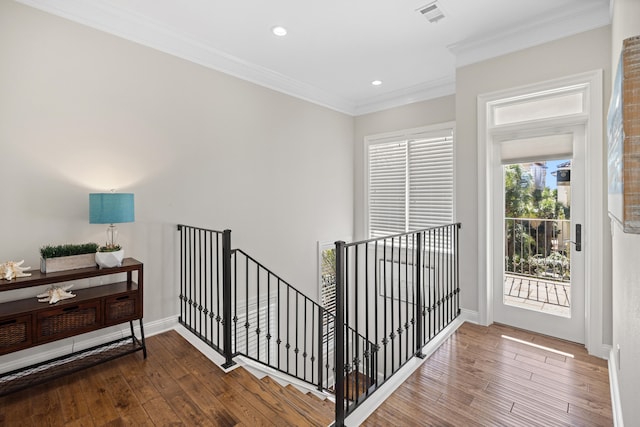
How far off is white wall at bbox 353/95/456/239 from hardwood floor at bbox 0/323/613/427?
3.14 m

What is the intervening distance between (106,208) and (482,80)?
151 inches

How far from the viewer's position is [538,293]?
3.23 metres

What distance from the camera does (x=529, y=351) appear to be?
284cm

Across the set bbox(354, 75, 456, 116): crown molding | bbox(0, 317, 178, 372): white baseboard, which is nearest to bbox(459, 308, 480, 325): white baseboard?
bbox(354, 75, 456, 116): crown molding

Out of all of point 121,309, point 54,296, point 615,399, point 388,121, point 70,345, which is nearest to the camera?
point 615,399

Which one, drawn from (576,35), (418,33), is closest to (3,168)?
(418,33)

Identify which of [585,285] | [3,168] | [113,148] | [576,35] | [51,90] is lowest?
[585,285]

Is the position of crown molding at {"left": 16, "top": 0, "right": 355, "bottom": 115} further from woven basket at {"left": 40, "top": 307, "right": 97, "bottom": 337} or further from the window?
woven basket at {"left": 40, "top": 307, "right": 97, "bottom": 337}

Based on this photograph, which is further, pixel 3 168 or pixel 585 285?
pixel 585 285

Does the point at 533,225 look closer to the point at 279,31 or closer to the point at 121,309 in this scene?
the point at 279,31

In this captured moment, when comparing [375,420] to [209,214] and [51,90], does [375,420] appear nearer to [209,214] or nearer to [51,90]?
[209,214]

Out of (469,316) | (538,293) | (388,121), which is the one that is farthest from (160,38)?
(538,293)

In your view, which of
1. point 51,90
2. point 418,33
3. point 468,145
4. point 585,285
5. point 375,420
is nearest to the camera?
point 375,420

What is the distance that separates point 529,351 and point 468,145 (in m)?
2.12
